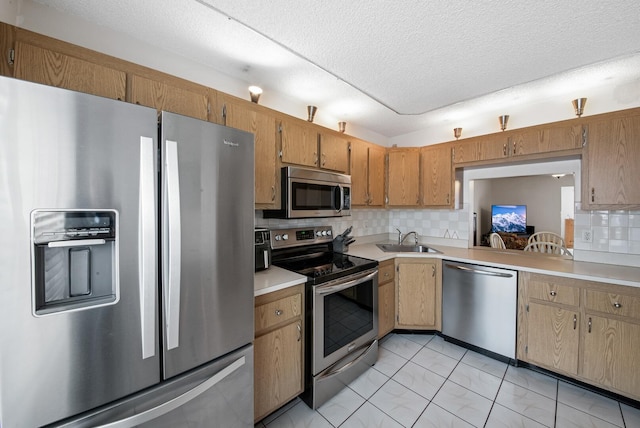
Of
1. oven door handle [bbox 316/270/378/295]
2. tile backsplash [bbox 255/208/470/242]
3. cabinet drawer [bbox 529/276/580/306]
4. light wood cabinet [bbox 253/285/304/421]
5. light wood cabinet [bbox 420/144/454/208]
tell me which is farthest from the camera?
tile backsplash [bbox 255/208/470/242]

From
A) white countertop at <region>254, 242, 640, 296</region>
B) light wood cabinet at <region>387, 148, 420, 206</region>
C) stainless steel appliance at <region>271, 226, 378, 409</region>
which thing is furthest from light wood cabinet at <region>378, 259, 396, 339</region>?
light wood cabinet at <region>387, 148, 420, 206</region>

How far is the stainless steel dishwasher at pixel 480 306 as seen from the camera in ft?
6.79

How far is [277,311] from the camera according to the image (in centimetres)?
151

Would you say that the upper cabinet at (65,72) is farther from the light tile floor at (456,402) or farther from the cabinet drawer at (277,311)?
the light tile floor at (456,402)

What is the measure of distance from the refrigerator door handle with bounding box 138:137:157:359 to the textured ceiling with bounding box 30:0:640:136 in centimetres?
93

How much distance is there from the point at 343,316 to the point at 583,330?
1.78m

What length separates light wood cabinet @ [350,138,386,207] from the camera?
261 cm

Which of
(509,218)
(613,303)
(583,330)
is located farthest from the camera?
(509,218)

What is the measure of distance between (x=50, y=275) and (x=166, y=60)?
1547 millimetres

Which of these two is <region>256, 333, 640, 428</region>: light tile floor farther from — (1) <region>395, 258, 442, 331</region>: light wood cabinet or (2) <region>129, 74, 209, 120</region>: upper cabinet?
(2) <region>129, 74, 209, 120</region>: upper cabinet

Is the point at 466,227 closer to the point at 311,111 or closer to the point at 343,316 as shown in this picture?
the point at 343,316

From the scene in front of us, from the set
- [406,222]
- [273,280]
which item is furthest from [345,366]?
[406,222]

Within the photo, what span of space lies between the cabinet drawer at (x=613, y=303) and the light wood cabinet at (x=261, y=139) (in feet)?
8.00

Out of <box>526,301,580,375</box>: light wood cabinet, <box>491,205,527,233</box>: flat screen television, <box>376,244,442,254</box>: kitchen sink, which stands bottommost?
<box>526,301,580,375</box>: light wood cabinet
